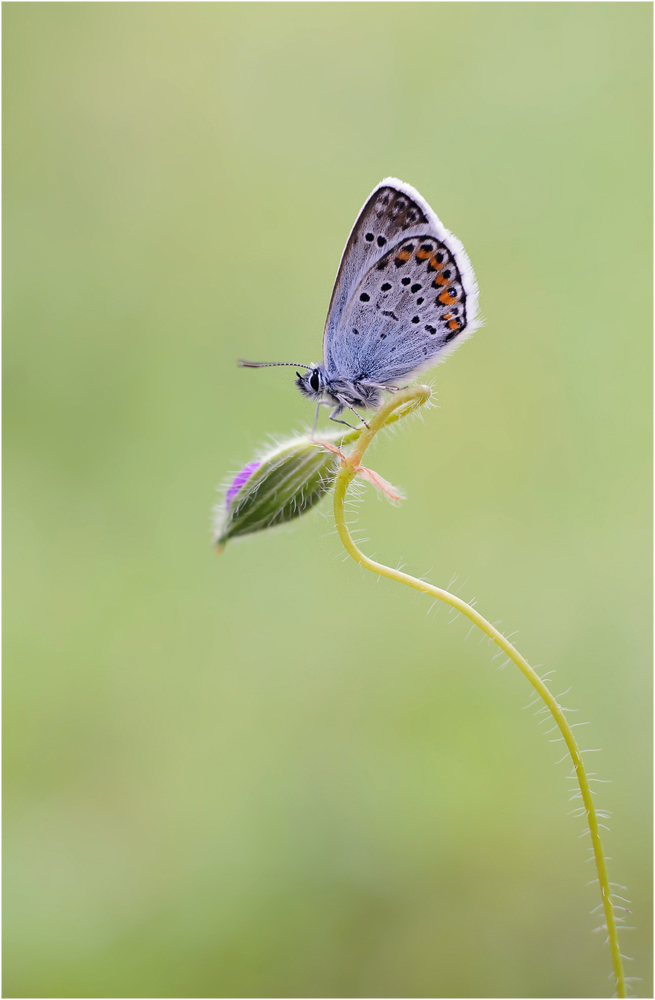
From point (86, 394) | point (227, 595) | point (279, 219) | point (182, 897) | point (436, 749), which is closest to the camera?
point (182, 897)

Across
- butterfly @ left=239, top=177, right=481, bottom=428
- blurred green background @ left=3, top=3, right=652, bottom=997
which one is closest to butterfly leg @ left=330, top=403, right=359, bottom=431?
butterfly @ left=239, top=177, right=481, bottom=428

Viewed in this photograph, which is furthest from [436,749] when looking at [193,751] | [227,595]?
[227,595]

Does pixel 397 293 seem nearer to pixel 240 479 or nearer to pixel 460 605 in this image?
pixel 240 479

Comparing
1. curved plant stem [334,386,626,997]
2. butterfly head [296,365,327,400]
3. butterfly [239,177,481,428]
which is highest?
butterfly [239,177,481,428]

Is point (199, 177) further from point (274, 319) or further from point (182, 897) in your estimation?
point (182, 897)

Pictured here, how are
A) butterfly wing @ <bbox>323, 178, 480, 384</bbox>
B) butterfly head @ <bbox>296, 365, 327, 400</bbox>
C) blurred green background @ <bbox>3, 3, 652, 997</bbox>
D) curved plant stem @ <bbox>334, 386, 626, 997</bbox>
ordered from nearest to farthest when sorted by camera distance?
curved plant stem @ <bbox>334, 386, 626, 997</bbox> → butterfly wing @ <bbox>323, 178, 480, 384</bbox> → butterfly head @ <bbox>296, 365, 327, 400</bbox> → blurred green background @ <bbox>3, 3, 652, 997</bbox>

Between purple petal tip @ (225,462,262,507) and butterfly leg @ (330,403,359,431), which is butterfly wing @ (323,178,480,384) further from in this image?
purple petal tip @ (225,462,262,507)

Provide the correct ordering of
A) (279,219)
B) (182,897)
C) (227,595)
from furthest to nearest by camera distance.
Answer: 1. (279,219)
2. (227,595)
3. (182,897)
